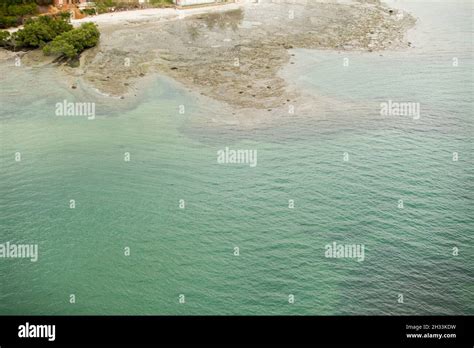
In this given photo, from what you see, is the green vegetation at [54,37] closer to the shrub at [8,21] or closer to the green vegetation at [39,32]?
the green vegetation at [39,32]

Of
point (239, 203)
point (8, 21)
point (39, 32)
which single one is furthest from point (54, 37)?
point (239, 203)

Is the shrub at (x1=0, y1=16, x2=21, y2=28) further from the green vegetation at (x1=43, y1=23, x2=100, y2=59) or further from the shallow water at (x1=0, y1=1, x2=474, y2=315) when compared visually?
the shallow water at (x1=0, y1=1, x2=474, y2=315)

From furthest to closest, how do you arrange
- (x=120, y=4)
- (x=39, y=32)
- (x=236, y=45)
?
(x=120, y=4) < (x=236, y=45) < (x=39, y=32)

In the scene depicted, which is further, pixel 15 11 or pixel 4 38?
pixel 15 11

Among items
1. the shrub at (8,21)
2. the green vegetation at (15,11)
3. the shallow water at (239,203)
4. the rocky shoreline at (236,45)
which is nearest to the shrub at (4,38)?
the rocky shoreline at (236,45)

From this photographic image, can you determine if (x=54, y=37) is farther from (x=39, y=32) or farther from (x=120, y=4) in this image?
(x=120, y=4)
